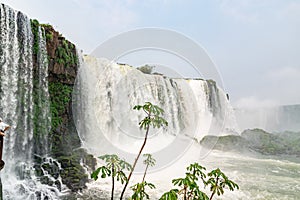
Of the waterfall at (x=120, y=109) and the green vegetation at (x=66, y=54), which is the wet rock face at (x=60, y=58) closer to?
the green vegetation at (x=66, y=54)

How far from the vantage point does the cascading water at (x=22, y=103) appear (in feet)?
23.1

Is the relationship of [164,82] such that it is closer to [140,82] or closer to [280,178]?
[140,82]

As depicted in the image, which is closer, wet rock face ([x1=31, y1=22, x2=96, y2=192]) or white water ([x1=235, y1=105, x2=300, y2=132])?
wet rock face ([x1=31, y1=22, x2=96, y2=192])

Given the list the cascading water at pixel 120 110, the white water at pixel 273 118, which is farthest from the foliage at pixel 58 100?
the white water at pixel 273 118

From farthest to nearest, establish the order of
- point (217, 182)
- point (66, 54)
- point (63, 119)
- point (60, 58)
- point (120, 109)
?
point (120, 109) → point (63, 119) → point (66, 54) → point (60, 58) → point (217, 182)

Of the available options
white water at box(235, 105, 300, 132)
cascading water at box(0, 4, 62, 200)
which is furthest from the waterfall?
white water at box(235, 105, 300, 132)

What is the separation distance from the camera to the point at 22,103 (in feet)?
27.1

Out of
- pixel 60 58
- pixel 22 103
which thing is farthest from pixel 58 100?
pixel 22 103

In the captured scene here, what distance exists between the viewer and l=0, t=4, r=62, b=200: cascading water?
7051 mm

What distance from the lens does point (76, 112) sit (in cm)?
1135

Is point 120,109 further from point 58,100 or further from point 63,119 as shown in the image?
point 58,100

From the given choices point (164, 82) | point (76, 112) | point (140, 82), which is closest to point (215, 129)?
point (164, 82)

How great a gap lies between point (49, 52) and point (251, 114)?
29.6m

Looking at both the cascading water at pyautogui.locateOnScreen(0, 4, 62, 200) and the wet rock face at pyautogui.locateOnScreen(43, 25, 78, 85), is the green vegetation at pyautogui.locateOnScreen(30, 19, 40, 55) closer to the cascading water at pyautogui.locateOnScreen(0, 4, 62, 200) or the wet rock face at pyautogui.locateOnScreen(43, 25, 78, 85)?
the cascading water at pyautogui.locateOnScreen(0, 4, 62, 200)
